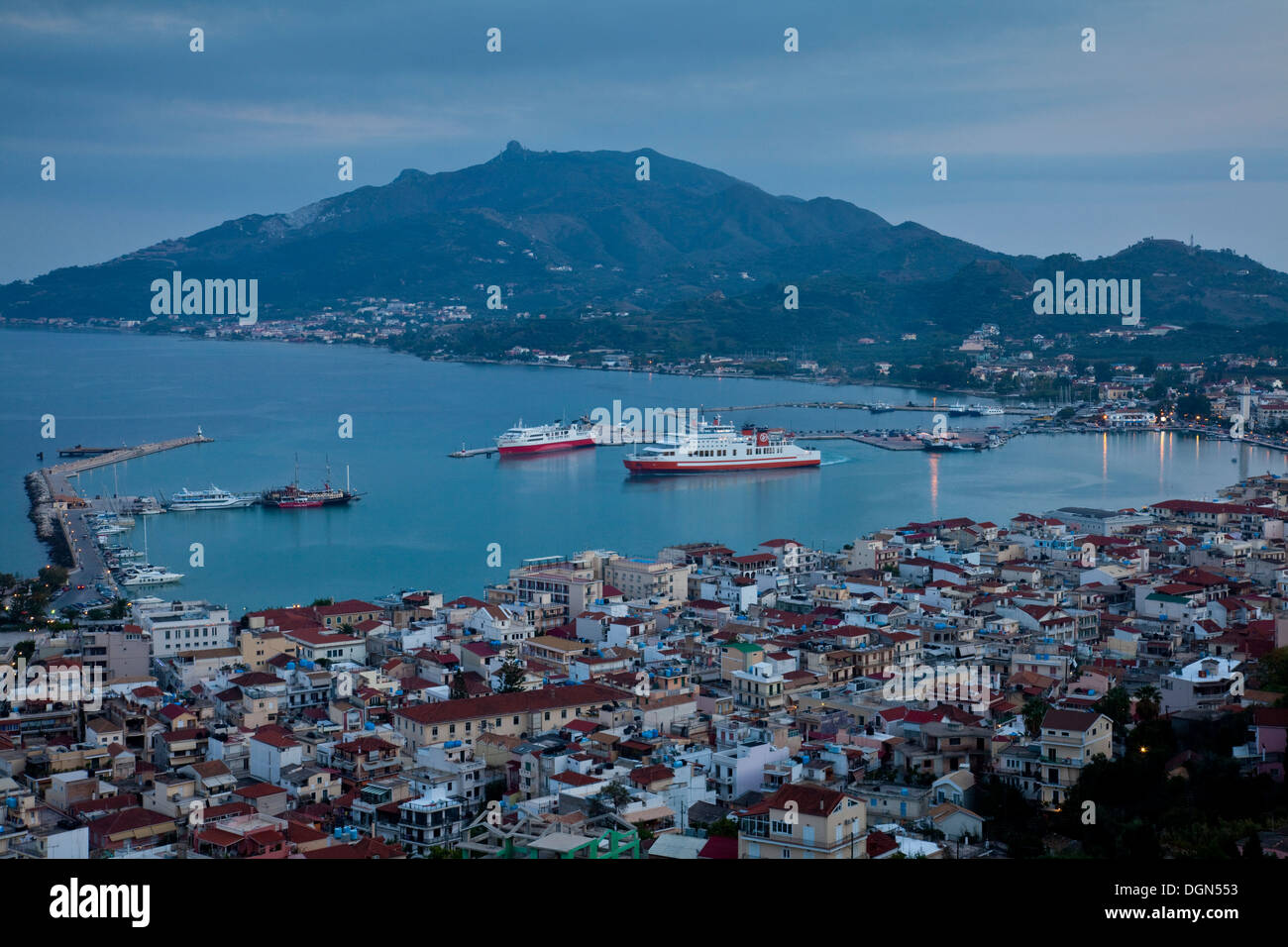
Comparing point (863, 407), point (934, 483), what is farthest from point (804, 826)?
point (863, 407)

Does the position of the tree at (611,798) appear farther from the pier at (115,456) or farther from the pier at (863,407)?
the pier at (863,407)

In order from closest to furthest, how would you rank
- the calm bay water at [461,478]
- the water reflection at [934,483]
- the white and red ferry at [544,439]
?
the calm bay water at [461,478]
the water reflection at [934,483]
the white and red ferry at [544,439]

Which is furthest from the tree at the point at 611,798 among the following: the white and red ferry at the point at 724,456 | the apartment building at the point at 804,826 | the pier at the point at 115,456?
the white and red ferry at the point at 724,456

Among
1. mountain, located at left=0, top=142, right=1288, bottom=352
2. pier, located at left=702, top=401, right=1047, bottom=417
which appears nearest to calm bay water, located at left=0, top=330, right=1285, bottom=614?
pier, located at left=702, top=401, right=1047, bottom=417

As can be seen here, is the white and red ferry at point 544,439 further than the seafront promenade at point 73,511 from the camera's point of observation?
Yes

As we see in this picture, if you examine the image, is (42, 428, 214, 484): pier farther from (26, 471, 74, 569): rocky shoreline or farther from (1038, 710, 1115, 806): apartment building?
(1038, 710, 1115, 806): apartment building
